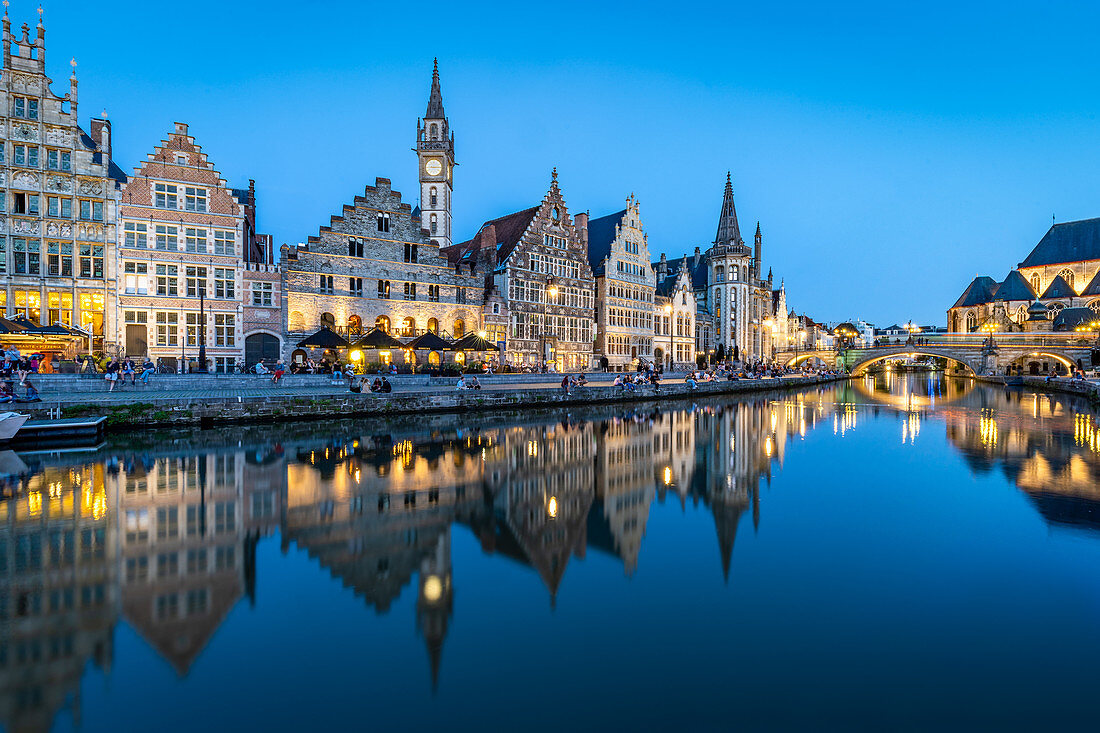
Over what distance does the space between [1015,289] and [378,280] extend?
8731cm

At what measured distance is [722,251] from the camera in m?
73.1

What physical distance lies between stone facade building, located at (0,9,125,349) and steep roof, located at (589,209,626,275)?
113 feet

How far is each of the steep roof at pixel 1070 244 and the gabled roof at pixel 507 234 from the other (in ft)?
252

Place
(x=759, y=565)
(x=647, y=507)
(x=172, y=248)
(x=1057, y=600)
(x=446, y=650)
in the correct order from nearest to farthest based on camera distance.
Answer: (x=446, y=650), (x=1057, y=600), (x=759, y=565), (x=647, y=507), (x=172, y=248)

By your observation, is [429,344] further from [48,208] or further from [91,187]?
[48,208]

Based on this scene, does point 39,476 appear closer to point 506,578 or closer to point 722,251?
point 506,578

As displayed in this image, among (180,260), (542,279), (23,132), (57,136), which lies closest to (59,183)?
(57,136)

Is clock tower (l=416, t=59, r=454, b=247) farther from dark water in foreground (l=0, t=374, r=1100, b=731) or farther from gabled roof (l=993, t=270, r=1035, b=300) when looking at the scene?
gabled roof (l=993, t=270, r=1035, b=300)

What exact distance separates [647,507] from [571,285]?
1439 inches

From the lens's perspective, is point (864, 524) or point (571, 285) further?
point (571, 285)

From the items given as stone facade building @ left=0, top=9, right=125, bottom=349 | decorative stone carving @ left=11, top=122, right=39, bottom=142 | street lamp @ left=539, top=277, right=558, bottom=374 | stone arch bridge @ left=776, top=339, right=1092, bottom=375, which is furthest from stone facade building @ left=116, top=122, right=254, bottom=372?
stone arch bridge @ left=776, top=339, right=1092, bottom=375

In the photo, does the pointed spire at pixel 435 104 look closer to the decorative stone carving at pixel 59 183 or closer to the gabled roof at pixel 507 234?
the gabled roof at pixel 507 234

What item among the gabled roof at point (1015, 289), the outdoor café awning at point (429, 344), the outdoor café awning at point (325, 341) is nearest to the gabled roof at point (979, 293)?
the gabled roof at point (1015, 289)

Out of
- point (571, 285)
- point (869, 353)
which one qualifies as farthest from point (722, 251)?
point (571, 285)
